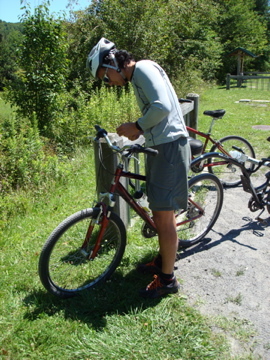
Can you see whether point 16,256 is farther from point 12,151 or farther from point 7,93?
point 7,93

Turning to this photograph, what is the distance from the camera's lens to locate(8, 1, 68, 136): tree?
683 centimetres

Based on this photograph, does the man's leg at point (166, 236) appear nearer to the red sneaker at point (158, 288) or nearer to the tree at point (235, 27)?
the red sneaker at point (158, 288)

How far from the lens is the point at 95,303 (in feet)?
9.61

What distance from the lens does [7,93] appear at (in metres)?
7.22

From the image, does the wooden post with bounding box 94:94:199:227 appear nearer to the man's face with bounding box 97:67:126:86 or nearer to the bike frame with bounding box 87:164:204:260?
the bike frame with bounding box 87:164:204:260

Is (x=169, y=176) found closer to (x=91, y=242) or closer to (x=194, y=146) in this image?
(x=91, y=242)

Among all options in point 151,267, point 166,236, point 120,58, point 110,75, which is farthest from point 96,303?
point 120,58

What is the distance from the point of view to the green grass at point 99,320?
2434 mm

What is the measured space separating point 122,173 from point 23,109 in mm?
4980

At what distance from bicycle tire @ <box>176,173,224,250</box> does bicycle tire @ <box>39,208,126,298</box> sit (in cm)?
83

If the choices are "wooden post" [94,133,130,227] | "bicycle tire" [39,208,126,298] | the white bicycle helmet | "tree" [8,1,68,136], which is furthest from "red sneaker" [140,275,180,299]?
"tree" [8,1,68,136]

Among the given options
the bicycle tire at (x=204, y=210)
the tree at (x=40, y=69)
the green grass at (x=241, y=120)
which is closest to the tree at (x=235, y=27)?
the green grass at (x=241, y=120)

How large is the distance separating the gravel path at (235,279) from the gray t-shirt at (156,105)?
140 cm

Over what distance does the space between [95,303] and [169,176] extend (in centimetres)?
122
